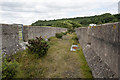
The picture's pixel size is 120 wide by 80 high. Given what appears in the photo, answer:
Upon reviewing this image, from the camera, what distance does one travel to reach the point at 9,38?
15.0 feet

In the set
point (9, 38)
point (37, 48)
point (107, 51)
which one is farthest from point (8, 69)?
point (107, 51)

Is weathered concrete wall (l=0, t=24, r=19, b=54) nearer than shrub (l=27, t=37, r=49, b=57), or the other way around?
weathered concrete wall (l=0, t=24, r=19, b=54)

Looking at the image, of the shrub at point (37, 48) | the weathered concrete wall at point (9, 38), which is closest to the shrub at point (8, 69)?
the weathered concrete wall at point (9, 38)

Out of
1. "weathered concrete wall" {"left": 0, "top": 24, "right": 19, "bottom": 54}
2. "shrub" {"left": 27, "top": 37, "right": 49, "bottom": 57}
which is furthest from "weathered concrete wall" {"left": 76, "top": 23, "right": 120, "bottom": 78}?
"weathered concrete wall" {"left": 0, "top": 24, "right": 19, "bottom": 54}

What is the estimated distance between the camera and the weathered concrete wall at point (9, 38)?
4094 mm

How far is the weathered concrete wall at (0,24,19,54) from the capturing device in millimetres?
4094

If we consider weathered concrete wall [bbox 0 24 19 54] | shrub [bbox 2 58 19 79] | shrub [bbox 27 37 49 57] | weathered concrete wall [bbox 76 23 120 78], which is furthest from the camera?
shrub [bbox 27 37 49 57]

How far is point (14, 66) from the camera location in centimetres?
323

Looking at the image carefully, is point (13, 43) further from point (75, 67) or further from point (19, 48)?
point (75, 67)

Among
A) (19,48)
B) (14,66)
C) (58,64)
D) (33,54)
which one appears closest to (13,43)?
(19,48)

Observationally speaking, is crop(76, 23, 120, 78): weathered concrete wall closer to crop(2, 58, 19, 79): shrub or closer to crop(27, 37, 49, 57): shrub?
crop(2, 58, 19, 79): shrub

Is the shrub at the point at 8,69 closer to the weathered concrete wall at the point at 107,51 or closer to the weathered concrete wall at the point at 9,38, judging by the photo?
the weathered concrete wall at the point at 9,38

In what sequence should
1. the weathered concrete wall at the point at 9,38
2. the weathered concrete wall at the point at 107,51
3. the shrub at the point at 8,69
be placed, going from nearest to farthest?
the weathered concrete wall at the point at 107,51, the shrub at the point at 8,69, the weathered concrete wall at the point at 9,38

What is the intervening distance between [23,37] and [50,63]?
2.79 m
